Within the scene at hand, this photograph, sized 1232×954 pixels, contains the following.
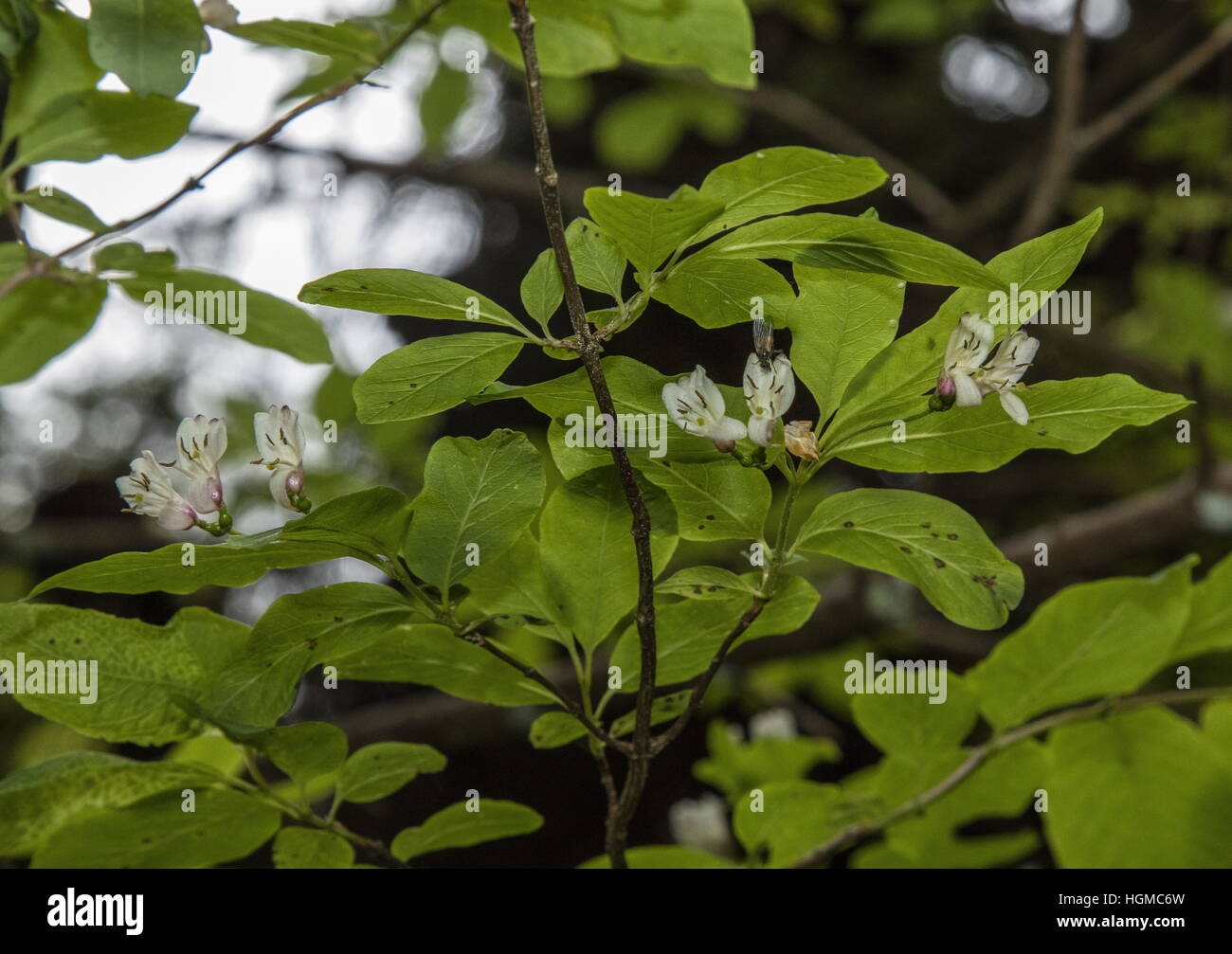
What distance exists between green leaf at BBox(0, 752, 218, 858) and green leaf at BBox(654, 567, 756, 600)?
0.69 feet

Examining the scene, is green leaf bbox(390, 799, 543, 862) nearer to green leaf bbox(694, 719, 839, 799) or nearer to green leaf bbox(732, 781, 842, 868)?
green leaf bbox(732, 781, 842, 868)

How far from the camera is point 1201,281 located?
5.31 ft

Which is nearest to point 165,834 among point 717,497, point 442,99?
point 717,497

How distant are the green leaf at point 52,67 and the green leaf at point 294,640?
0.29m

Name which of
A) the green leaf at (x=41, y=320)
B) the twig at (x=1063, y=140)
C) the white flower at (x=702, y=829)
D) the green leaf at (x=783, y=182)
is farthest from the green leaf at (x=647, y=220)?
the twig at (x=1063, y=140)

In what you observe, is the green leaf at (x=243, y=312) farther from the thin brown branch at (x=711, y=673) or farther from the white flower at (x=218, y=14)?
the thin brown branch at (x=711, y=673)

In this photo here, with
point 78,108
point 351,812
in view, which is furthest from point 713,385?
point 351,812

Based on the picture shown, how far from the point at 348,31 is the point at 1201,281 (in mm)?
1603

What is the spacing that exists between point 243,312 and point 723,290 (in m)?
0.24

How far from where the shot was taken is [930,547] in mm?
338

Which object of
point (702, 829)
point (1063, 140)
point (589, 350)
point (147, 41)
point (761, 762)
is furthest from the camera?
point (1063, 140)

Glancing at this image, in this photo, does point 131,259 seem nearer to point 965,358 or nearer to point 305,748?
point 305,748

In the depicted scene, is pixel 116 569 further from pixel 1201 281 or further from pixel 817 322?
pixel 1201 281

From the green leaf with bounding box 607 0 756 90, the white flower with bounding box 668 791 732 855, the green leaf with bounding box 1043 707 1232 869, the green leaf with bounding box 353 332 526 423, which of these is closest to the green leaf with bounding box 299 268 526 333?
the green leaf with bounding box 353 332 526 423
